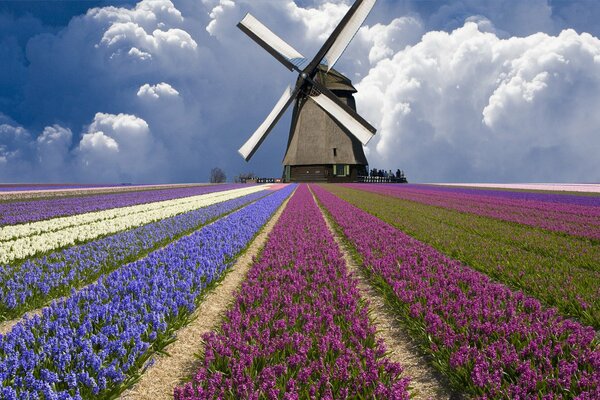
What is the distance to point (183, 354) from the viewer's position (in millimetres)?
4676

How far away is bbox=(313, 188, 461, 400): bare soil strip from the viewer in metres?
3.82

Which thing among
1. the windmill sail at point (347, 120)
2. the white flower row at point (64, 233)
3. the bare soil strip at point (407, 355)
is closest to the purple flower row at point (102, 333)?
the bare soil strip at point (407, 355)

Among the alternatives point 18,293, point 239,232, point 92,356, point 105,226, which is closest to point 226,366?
point 92,356

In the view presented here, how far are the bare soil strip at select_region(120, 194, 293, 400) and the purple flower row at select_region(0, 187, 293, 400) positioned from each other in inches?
5.7

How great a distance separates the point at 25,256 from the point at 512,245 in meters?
12.7

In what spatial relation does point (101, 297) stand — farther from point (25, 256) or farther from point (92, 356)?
point (25, 256)

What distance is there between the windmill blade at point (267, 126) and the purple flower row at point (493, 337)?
37835 millimetres

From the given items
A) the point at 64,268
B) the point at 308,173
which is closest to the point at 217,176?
the point at 308,173

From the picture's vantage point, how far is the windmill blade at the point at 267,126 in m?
43.7

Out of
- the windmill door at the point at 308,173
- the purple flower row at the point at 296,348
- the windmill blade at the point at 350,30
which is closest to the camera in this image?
the purple flower row at the point at 296,348

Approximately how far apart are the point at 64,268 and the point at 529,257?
1015 centimetres

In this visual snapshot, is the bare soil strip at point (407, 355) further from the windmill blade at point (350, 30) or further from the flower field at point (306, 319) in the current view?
the windmill blade at point (350, 30)

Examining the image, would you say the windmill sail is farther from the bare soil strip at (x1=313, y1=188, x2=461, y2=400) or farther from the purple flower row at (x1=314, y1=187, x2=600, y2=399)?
the bare soil strip at (x1=313, y1=188, x2=461, y2=400)

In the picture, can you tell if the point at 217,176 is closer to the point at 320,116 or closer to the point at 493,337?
the point at 320,116
